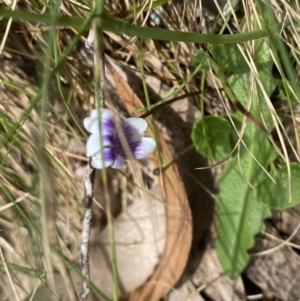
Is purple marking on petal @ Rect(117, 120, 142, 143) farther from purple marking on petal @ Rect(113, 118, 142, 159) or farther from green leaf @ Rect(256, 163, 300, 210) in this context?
green leaf @ Rect(256, 163, 300, 210)

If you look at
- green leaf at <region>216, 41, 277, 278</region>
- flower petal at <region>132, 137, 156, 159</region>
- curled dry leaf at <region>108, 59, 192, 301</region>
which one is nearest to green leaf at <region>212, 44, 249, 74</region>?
green leaf at <region>216, 41, 277, 278</region>

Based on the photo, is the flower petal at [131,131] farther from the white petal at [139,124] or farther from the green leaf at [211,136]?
the green leaf at [211,136]

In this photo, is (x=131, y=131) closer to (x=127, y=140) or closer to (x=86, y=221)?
(x=127, y=140)

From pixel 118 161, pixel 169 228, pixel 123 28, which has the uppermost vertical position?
pixel 123 28

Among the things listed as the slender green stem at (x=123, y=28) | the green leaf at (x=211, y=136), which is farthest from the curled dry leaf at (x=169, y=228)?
the slender green stem at (x=123, y=28)

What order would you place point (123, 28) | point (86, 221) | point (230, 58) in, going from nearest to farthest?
point (123, 28)
point (86, 221)
point (230, 58)

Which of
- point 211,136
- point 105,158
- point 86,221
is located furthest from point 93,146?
point 211,136

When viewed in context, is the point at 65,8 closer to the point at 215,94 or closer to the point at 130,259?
the point at 215,94
